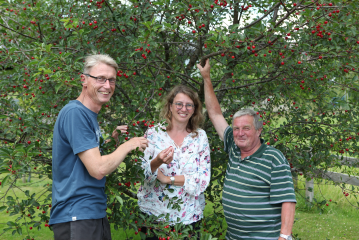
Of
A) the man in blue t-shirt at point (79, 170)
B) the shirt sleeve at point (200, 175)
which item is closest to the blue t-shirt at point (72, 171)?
the man in blue t-shirt at point (79, 170)

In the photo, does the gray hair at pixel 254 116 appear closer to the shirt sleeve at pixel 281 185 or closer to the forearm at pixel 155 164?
the shirt sleeve at pixel 281 185

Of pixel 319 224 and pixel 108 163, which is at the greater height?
pixel 108 163

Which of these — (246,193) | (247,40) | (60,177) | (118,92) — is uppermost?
(247,40)

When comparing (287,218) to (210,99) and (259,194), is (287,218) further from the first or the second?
(210,99)

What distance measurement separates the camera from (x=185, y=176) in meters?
2.67

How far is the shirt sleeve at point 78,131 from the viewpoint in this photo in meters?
1.77

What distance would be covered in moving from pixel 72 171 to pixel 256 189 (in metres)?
1.53

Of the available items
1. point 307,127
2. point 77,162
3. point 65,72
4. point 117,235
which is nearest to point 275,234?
point 307,127

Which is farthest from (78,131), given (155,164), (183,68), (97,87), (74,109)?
(183,68)

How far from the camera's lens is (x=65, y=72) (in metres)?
2.25

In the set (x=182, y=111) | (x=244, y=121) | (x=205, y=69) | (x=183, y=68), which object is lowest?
(x=244, y=121)

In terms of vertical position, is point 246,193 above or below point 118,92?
below

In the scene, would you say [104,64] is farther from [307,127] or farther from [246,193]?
[307,127]

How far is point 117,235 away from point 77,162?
3465 millimetres
